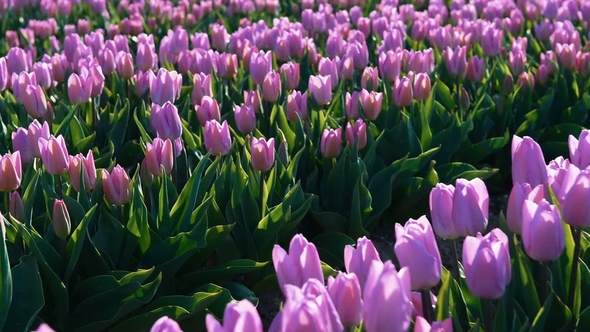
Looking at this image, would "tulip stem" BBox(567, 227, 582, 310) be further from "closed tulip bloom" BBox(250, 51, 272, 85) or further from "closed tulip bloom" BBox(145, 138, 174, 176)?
"closed tulip bloom" BBox(250, 51, 272, 85)

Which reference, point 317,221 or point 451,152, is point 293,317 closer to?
point 317,221

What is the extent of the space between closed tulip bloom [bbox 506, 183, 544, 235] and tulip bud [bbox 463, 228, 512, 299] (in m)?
0.21

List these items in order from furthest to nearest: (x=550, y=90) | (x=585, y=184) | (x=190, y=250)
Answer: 1. (x=550, y=90)
2. (x=190, y=250)
3. (x=585, y=184)

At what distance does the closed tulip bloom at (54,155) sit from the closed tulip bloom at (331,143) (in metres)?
0.87

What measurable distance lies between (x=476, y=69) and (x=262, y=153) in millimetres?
1556

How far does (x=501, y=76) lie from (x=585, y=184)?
2.32 metres

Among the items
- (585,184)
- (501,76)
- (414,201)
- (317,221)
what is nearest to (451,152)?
(414,201)

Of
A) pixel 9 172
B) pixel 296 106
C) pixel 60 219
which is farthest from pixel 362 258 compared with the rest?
pixel 296 106

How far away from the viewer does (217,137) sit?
238 centimetres

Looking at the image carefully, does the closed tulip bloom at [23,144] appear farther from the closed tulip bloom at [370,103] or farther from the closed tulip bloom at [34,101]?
the closed tulip bloom at [370,103]

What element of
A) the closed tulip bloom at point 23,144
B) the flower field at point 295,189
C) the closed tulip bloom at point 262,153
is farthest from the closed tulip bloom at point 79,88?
the closed tulip bloom at point 262,153

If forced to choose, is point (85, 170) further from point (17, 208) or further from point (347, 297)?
point (347, 297)

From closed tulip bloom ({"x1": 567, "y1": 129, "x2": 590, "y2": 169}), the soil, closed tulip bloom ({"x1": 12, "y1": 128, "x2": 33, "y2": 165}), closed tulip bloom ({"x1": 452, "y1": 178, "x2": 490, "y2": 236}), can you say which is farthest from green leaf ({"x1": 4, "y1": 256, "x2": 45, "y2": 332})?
closed tulip bloom ({"x1": 567, "y1": 129, "x2": 590, "y2": 169})

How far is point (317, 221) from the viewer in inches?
105
